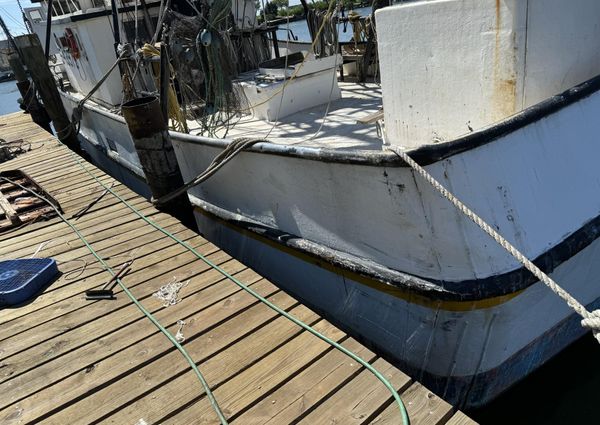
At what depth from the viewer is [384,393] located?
2.34 meters

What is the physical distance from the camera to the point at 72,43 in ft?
25.2

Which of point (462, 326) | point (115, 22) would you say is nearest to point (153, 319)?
point (462, 326)

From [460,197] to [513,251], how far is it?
54 centimetres

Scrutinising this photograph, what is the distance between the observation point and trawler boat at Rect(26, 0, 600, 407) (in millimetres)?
2643

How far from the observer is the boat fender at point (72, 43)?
7.58 meters

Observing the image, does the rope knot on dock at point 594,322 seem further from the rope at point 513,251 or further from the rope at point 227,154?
the rope at point 227,154

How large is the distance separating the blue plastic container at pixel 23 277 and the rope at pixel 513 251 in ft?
9.27

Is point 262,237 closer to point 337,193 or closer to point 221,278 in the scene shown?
point 221,278

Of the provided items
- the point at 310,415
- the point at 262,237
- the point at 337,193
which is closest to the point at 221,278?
the point at 262,237

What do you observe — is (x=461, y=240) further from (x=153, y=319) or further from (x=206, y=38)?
(x=206, y=38)

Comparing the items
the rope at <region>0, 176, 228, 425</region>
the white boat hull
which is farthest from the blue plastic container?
the white boat hull

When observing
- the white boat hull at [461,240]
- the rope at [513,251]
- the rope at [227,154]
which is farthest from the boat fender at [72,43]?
the rope at [513,251]

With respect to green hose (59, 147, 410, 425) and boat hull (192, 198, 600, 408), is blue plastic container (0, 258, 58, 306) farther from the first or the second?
boat hull (192, 198, 600, 408)

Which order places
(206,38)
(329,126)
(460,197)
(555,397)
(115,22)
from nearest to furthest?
(460,197)
(555,397)
(329,126)
(206,38)
(115,22)
